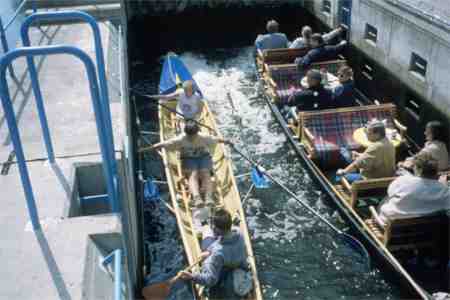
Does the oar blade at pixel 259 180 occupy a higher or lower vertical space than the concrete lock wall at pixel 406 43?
lower

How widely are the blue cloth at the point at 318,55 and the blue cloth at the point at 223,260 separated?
7015 mm

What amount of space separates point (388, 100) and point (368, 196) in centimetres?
467

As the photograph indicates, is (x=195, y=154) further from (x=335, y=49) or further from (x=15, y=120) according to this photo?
(x=335, y=49)

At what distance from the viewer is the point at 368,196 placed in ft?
25.5

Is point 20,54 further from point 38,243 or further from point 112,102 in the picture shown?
point 112,102

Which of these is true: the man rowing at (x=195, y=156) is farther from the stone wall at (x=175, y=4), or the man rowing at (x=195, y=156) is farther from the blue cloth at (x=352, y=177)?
the stone wall at (x=175, y=4)

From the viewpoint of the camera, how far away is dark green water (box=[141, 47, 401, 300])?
7.45 meters

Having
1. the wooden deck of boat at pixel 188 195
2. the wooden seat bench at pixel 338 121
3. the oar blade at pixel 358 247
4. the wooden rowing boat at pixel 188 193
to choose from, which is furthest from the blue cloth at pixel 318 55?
the oar blade at pixel 358 247

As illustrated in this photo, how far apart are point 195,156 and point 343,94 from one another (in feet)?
11.9

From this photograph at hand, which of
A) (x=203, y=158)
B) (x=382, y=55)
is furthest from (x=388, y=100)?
(x=203, y=158)

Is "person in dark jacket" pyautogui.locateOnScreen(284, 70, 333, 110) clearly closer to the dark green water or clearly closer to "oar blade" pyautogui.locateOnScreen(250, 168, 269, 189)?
the dark green water

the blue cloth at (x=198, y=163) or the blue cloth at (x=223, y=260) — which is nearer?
the blue cloth at (x=223, y=260)

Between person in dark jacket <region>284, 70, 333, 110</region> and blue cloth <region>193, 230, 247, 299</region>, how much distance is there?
487 centimetres

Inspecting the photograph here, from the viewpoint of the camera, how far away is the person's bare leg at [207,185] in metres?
7.88
